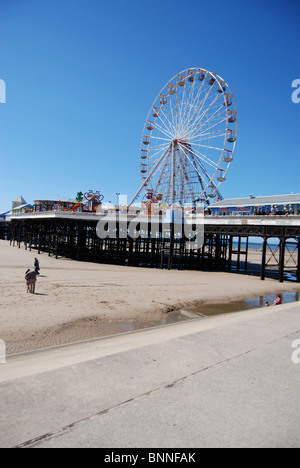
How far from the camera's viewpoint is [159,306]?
1344cm

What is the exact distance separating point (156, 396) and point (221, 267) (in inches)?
1319

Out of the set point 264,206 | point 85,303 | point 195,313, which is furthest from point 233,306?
point 264,206

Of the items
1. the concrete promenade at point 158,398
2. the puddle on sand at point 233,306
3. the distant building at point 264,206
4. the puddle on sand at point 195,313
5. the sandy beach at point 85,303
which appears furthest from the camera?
the distant building at point 264,206

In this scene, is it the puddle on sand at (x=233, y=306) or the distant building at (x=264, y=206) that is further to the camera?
the distant building at (x=264, y=206)

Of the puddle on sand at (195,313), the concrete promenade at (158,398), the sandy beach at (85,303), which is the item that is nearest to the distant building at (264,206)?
the sandy beach at (85,303)

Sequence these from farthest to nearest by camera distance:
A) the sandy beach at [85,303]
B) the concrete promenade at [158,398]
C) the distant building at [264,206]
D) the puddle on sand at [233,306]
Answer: the distant building at [264,206] < the puddle on sand at [233,306] < the sandy beach at [85,303] < the concrete promenade at [158,398]

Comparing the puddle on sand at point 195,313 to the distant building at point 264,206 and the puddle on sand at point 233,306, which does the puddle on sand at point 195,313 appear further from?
the distant building at point 264,206

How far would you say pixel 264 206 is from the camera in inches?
1184

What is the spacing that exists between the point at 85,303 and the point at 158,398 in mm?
9019

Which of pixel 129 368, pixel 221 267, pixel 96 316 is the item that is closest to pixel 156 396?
pixel 129 368

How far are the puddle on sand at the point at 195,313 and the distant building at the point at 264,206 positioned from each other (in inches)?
381

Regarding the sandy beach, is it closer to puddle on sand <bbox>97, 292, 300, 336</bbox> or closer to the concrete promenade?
puddle on sand <bbox>97, 292, 300, 336</bbox>

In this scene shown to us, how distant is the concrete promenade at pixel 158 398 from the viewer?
338 centimetres

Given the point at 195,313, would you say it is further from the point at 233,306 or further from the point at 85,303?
the point at 85,303
